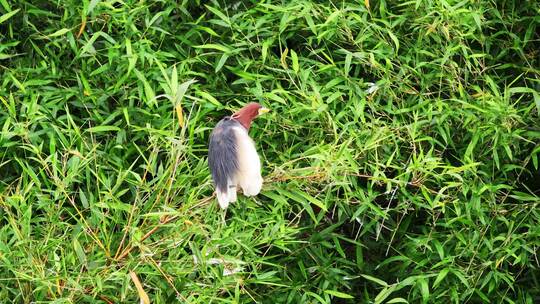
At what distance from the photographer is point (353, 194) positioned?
4465mm

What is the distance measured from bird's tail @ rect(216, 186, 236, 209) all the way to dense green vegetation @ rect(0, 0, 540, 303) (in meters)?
0.39

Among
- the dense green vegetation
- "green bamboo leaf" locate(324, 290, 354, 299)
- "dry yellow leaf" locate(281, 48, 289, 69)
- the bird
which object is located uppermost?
the bird

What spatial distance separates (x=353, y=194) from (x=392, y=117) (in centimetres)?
39

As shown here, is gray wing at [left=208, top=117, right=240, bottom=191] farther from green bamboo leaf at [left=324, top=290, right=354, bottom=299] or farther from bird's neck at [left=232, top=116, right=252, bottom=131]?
green bamboo leaf at [left=324, top=290, right=354, bottom=299]

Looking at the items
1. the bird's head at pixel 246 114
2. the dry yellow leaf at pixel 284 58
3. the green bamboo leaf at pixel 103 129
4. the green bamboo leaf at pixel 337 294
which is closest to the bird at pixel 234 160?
the bird's head at pixel 246 114

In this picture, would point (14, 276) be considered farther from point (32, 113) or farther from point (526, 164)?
point (526, 164)

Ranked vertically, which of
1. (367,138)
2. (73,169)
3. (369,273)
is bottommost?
(369,273)

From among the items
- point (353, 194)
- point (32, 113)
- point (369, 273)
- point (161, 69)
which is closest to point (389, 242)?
point (369, 273)

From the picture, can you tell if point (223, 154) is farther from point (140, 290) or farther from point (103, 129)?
point (103, 129)

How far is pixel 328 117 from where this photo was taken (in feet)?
14.4

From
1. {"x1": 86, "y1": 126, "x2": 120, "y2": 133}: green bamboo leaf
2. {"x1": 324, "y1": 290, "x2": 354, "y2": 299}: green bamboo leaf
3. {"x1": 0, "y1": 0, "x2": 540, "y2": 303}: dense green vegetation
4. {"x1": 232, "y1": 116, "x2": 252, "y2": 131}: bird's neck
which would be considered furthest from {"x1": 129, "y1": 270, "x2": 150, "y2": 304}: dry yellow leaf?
{"x1": 324, "y1": 290, "x2": 354, "y2": 299}: green bamboo leaf

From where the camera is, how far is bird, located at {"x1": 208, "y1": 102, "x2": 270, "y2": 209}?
12.2 ft

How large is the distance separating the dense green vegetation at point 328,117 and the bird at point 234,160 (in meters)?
0.26

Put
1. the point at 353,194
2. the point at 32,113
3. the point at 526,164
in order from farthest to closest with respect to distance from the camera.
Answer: the point at 526,164 → the point at 353,194 → the point at 32,113
